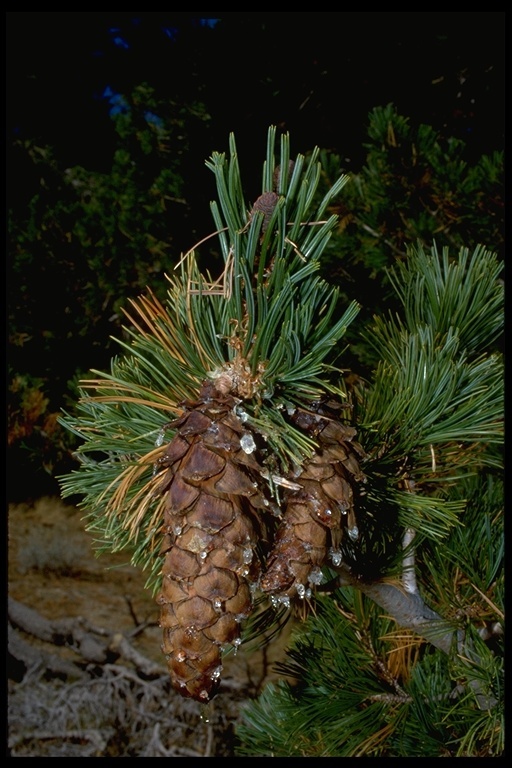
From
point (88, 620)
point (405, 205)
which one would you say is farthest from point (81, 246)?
point (88, 620)

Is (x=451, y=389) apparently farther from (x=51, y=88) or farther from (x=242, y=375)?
(x=51, y=88)

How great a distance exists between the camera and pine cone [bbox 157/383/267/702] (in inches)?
16.0

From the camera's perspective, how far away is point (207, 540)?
0.40 metres

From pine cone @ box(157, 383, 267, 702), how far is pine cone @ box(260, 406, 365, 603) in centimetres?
2

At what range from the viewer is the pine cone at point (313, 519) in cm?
43

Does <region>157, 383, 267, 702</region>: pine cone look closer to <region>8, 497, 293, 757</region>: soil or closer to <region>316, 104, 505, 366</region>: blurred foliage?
<region>316, 104, 505, 366</region>: blurred foliage

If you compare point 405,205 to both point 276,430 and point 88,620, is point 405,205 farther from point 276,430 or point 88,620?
point 88,620

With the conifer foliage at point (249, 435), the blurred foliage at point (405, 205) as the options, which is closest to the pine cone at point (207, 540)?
the conifer foliage at point (249, 435)

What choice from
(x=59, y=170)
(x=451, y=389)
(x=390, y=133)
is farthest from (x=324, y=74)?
(x=451, y=389)

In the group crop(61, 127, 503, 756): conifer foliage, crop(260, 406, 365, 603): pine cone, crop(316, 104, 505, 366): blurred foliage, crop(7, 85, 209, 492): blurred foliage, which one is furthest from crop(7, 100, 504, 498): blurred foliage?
crop(260, 406, 365, 603): pine cone

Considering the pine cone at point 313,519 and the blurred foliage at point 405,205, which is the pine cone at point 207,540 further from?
the blurred foliage at point 405,205

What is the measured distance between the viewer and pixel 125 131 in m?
1.33

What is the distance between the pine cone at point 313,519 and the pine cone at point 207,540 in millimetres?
21

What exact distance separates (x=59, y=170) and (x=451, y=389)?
122cm
